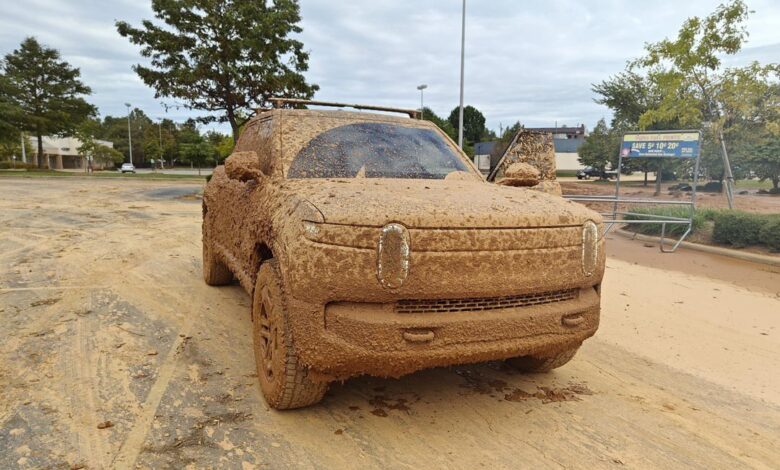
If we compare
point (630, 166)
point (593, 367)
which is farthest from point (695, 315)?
point (630, 166)

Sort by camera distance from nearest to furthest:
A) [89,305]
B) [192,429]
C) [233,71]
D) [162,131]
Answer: [192,429] < [89,305] < [233,71] < [162,131]

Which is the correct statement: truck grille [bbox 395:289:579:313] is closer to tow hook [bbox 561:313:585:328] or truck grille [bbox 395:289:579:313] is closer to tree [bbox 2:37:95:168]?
tow hook [bbox 561:313:585:328]

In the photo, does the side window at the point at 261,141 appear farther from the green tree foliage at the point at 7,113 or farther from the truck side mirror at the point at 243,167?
the green tree foliage at the point at 7,113

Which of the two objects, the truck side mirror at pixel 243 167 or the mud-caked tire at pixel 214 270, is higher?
the truck side mirror at pixel 243 167

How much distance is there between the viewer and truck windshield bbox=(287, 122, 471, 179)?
11.8 ft

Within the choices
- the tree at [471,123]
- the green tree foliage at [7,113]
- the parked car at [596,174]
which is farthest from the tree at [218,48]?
the tree at [471,123]

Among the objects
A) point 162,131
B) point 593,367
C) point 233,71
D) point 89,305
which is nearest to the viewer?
point 593,367

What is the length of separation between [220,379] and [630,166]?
1524 inches

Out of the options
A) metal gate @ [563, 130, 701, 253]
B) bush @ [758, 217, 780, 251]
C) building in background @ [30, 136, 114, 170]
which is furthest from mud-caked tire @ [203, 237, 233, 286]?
building in background @ [30, 136, 114, 170]

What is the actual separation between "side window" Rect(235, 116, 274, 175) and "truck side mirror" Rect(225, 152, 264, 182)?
0.14 meters

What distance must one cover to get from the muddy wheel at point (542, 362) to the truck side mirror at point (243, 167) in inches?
86.9

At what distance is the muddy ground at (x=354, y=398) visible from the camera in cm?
263

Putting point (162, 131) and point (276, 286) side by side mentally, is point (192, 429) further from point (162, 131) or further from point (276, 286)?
point (162, 131)

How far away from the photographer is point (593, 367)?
3926 mm
